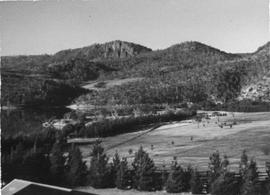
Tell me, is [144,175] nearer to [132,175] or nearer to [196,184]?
[132,175]

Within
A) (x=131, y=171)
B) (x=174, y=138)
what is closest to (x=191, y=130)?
(x=174, y=138)

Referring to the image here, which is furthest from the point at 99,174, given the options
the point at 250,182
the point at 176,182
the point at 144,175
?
the point at 250,182

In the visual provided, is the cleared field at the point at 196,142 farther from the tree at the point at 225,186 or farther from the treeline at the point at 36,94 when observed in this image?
the treeline at the point at 36,94

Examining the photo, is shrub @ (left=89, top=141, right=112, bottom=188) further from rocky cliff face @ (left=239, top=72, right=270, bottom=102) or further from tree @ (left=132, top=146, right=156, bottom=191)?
rocky cliff face @ (left=239, top=72, right=270, bottom=102)

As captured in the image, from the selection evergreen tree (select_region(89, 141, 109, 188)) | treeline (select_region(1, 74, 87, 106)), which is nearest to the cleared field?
evergreen tree (select_region(89, 141, 109, 188))

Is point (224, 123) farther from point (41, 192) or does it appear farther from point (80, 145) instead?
point (41, 192)

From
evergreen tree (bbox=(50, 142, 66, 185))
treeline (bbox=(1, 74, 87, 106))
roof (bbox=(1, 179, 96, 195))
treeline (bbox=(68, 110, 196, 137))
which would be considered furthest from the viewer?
treeline (bbox=(1, 74, 87, 106))

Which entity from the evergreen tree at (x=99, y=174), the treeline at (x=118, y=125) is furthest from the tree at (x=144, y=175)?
the treeline at (x=118, y=125)
